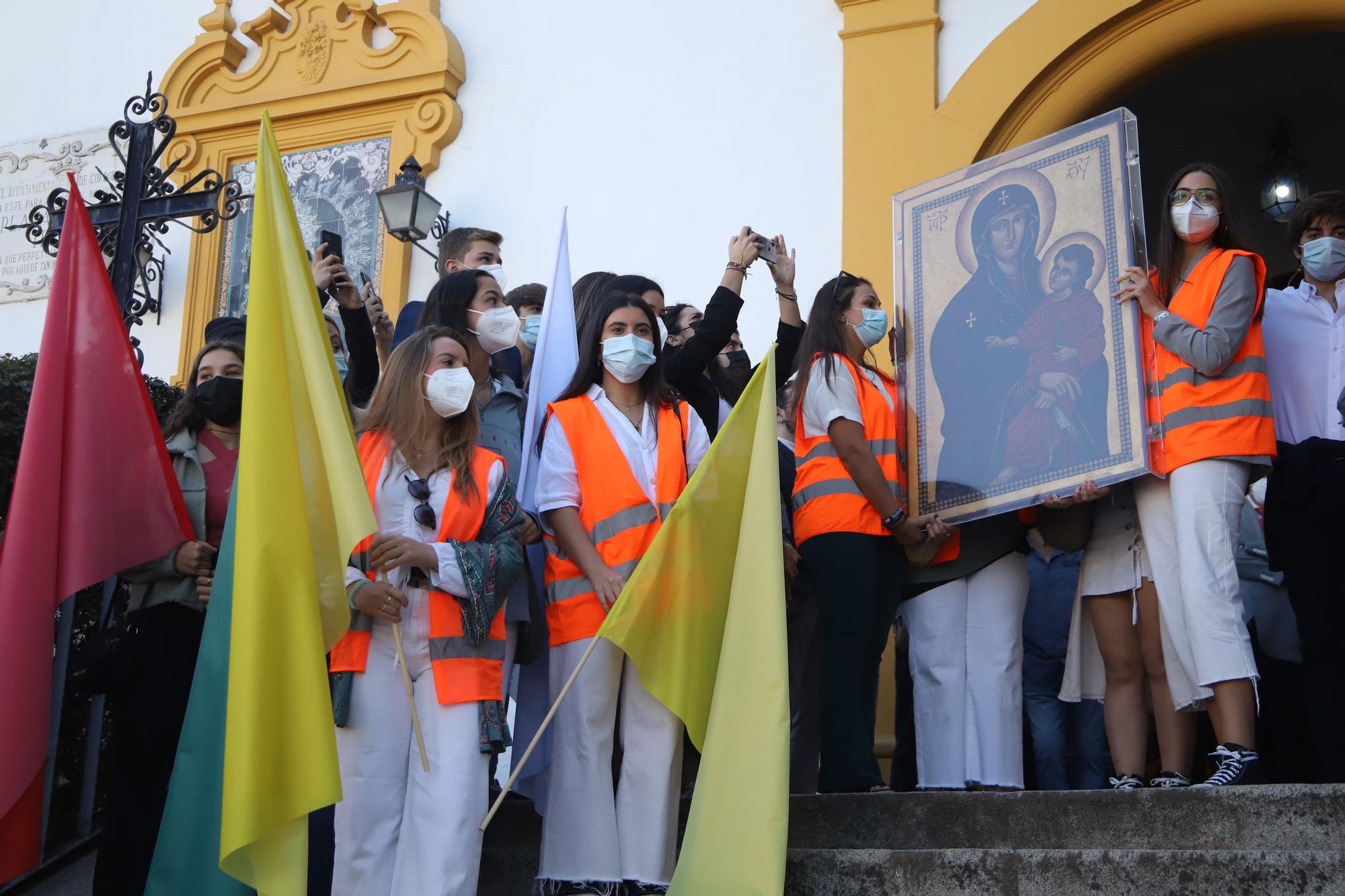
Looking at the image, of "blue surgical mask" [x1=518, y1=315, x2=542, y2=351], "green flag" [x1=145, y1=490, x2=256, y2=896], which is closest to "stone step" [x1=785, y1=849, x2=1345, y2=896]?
"green flag" [x1=145, y1=490, x2=256, y2=896]

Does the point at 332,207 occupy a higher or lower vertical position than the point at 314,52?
lower

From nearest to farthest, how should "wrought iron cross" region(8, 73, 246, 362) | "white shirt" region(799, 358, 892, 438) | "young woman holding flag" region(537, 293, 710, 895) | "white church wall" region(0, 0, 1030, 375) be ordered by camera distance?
"young woman holding flag" region(537, 293, 710, 895), "white shirt" region(799, 358, 892, 438), "wrought iron cross" region(8, 73, 246, 362), "white church wall" region(0, 0, 1030, 375)

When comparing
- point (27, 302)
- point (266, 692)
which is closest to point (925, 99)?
point (266, 692)

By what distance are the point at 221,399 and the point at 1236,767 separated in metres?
3.21

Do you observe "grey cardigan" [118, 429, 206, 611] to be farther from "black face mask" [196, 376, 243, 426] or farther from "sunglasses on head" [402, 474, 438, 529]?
"sunglasses on head" [402, 474, 438, 529]

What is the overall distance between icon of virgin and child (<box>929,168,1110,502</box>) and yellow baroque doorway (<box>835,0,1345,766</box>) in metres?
2.07

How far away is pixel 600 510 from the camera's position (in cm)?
464

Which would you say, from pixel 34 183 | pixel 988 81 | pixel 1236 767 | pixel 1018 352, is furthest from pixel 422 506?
pixel 34 183

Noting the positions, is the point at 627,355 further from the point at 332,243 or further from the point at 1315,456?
the point at 1315,456

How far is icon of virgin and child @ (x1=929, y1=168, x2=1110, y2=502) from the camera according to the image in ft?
16.2

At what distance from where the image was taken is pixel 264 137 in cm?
429

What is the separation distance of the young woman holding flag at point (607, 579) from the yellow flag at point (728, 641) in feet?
0.58

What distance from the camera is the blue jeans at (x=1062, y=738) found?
6270 mm

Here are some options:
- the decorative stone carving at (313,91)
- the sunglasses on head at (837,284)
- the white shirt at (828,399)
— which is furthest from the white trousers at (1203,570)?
the decorative stone carving at (313,91)
